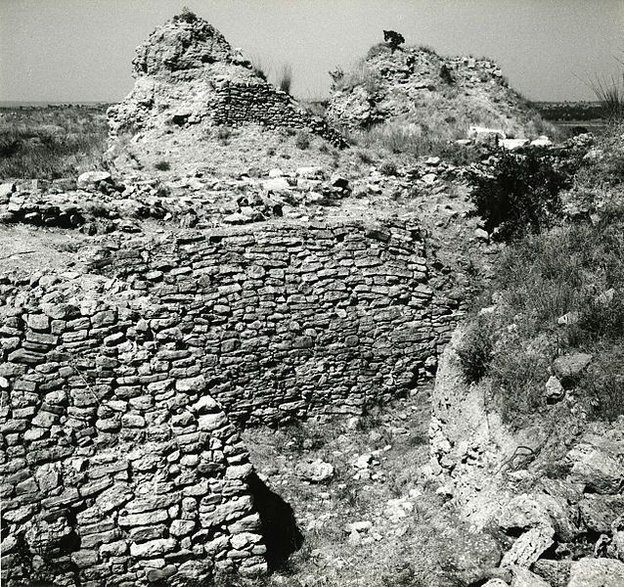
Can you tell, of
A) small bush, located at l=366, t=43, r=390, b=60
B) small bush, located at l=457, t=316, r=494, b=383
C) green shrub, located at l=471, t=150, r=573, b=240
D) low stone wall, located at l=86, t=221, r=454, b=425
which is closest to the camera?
small bush, located at l=457, t=316, r=494, b=383

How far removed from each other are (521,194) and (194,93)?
9.32 m

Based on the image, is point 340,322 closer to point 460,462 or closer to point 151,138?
point 460,462

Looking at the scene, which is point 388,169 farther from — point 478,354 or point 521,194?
point 478,354

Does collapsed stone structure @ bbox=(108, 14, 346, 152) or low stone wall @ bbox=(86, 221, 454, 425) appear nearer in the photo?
low stone wall @ bbox=(86, 221, 454, 425)

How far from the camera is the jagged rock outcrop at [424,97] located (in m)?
17.8

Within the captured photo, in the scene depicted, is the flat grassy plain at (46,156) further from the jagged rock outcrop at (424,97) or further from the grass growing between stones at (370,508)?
the jagged rock outcrop at (424,97)

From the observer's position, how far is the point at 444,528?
15.9 ft

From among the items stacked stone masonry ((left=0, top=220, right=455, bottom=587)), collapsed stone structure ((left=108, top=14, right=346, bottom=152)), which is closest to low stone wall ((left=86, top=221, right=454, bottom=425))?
stacked stone masonry ((left=0, top=220, right=455, bottom=587))

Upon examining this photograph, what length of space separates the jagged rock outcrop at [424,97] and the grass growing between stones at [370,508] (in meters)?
12.2

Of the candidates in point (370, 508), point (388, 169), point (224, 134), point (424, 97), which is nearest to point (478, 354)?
point (370, 508)

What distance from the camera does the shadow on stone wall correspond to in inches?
194

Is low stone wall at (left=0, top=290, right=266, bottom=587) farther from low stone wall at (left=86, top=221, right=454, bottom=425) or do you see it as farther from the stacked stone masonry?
low stone wall at (left=86, top=221, right=454, bottom=425)

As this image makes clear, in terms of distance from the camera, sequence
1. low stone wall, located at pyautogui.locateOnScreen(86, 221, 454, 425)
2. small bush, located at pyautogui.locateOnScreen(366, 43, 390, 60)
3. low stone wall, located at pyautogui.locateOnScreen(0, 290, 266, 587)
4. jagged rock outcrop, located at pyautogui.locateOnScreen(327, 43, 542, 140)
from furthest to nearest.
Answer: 1. small bush, located at pyautogui.locateOnScreen(366, 43, 390, 60)
2. jagged rock outcrop, located at pyautogui.locateOnScreen(327, 43, 542, 140)
3. low stone wall, located at pyautogui.locateOnScreen(86, 221, 454, 425)
4. low stone wall, located at pyautogui.locateOnScreen(0, 290, 266, 587)

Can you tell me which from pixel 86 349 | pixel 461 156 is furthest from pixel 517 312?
pixel 461 156
